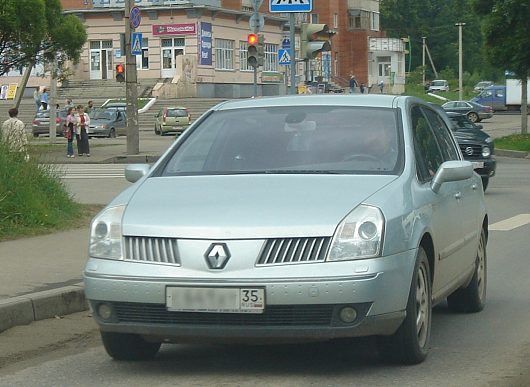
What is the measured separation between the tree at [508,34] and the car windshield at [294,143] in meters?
30.9

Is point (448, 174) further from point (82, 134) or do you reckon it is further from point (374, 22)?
point (374, 22)

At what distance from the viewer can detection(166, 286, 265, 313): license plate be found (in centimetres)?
646

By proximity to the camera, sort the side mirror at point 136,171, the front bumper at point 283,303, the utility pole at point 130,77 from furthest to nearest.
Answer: the utility pole at point 130,77 < the side mirror at point 136,171 < the front bumper at point 283,303

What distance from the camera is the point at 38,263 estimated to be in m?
11.5

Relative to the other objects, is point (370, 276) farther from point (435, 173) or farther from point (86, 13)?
point (86, 13)

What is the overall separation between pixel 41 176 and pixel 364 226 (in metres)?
9.41

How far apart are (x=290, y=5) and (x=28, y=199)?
419 inches

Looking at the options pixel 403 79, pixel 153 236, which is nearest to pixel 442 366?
pixel 153 236

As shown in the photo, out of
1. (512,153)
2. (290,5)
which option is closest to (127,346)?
(290,5)

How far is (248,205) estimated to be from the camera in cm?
Result: 677

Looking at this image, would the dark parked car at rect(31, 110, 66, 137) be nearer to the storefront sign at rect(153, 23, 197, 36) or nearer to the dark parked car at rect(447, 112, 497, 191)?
the storefront sign at rect(153, 23, 197, 36)

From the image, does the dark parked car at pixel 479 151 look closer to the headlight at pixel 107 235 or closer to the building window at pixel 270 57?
the headlight at pixel 107 235

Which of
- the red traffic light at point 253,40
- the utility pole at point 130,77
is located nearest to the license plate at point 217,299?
the red traffic light at point 253,40

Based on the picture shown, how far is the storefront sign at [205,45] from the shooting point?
81.7 m
